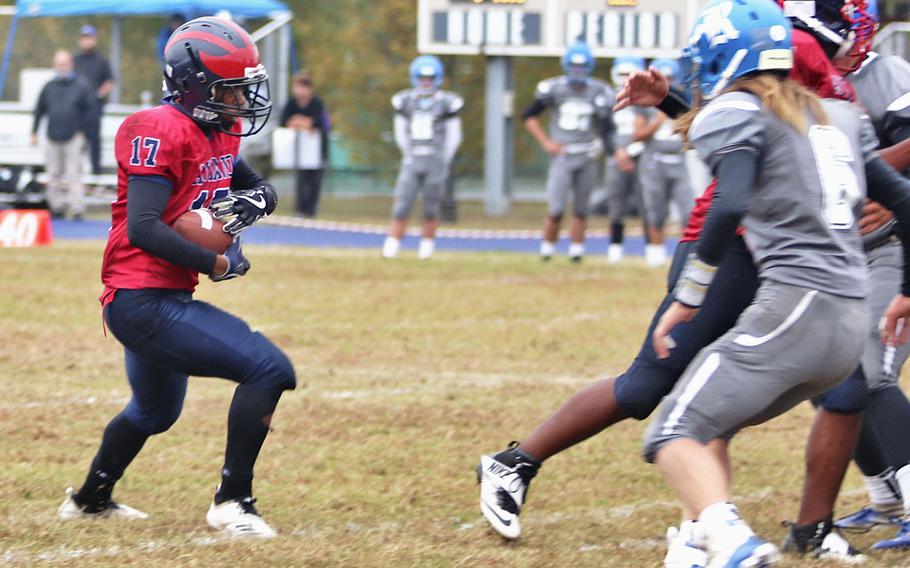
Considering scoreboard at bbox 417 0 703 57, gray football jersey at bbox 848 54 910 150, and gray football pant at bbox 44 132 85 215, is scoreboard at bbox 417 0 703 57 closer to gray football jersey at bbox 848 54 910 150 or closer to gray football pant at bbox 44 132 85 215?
gray football pant at bbox 44 132 85 215

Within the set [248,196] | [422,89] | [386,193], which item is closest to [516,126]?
[386,193]

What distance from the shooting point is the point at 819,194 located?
154 inches

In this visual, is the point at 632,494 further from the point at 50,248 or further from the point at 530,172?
the point at 530,172

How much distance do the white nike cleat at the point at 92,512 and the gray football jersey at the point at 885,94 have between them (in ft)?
9.53

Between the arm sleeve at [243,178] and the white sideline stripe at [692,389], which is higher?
the arm sleeve at [243,178]

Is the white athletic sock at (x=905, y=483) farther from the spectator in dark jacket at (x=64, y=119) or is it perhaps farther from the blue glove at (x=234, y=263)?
the spectator in dark jacket at (x=64, y=119)

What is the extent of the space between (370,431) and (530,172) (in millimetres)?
23775

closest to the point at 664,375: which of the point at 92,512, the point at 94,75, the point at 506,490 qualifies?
the point at 506,490

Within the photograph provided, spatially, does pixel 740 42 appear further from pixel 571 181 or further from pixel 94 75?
pixel 94 75

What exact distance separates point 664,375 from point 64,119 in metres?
14.8

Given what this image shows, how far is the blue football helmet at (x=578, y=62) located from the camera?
46.8 feet

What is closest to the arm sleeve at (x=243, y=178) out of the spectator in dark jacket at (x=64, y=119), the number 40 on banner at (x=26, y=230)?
the number 40 on banner at (x=26, y=230)

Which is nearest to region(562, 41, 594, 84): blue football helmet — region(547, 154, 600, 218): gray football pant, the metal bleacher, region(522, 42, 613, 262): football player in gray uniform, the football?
region(522, 42, 613, 262): football player in gray uniform

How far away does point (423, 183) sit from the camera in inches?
582
